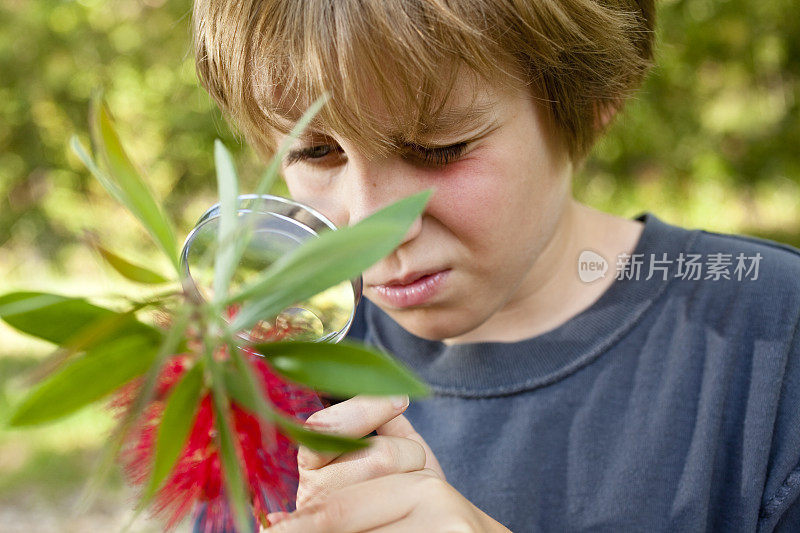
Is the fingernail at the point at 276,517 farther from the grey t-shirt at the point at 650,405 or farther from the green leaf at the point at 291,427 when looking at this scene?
the grey t-shirt at the point at 650,405

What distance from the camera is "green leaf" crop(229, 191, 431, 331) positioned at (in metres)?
0.29

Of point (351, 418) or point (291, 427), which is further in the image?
point (351, 418)

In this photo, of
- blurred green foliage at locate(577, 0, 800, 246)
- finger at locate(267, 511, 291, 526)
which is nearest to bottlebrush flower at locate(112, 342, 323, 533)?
finger at locate(267, 511, 291, 526)

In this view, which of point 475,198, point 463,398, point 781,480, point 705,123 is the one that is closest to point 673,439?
point 781,480

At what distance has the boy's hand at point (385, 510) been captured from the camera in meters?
0.42

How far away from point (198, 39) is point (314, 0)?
0.70ft

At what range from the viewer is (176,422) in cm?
31

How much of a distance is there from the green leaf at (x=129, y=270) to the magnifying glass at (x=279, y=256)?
8 centimetres

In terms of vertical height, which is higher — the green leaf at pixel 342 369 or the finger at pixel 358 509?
the green leaf at pixel 342 369

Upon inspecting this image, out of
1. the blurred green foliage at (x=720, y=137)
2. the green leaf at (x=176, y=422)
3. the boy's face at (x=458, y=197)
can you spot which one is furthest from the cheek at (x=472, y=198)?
the blurred green foliage at (x=720, y=137)

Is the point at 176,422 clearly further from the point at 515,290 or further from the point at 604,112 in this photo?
the point at 604,112

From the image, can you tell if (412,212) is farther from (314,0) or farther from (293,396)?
(314,0)

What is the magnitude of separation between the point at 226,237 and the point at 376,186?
0.27 meters

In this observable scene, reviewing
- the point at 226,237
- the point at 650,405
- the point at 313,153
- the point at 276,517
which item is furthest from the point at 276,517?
the point at 650,405
